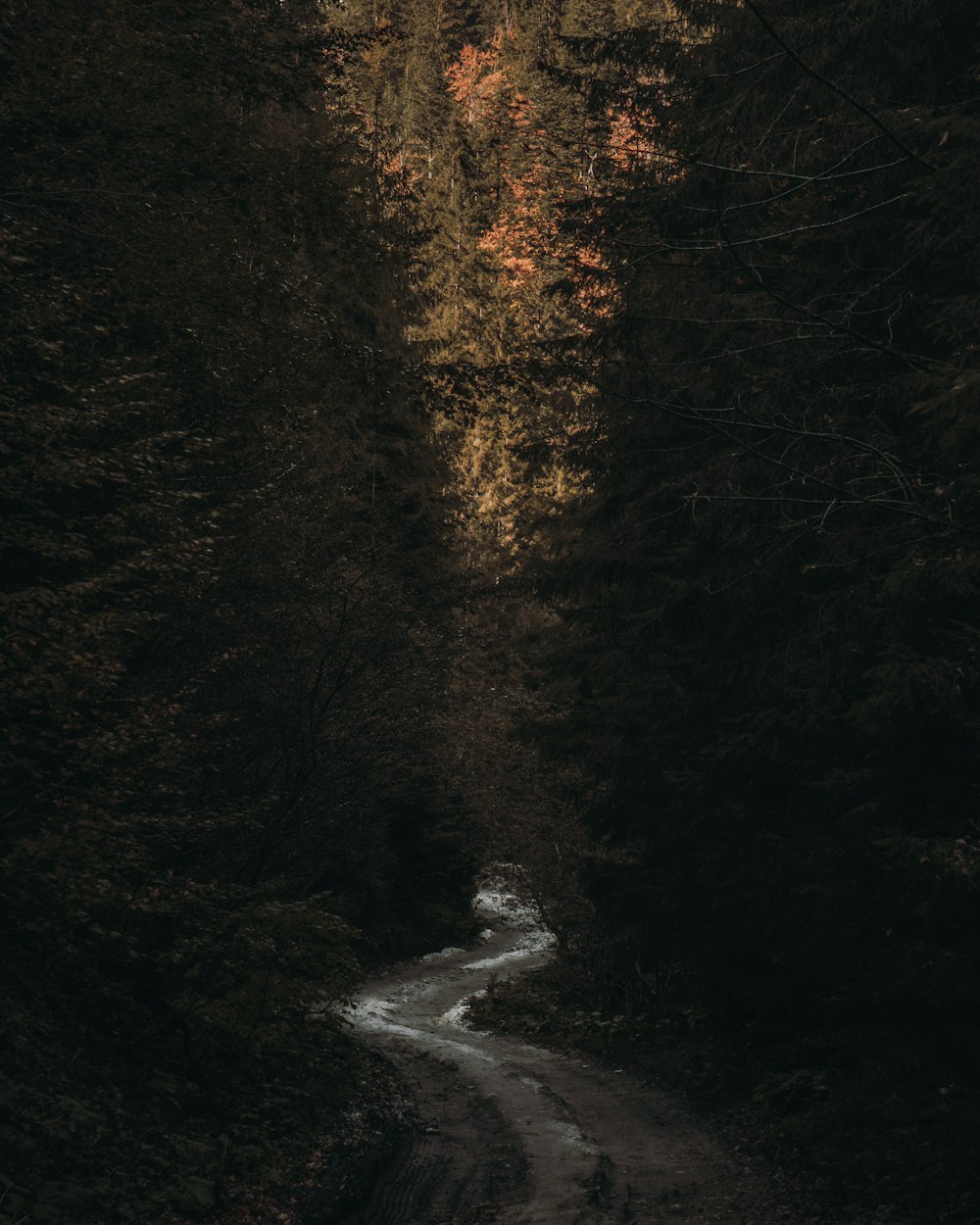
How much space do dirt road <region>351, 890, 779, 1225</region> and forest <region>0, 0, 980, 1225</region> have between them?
748mm

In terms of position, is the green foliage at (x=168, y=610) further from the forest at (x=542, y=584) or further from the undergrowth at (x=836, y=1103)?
the undergrowth at (x=836, y=1103)

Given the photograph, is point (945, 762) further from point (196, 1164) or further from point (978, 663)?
point (196, 1164)

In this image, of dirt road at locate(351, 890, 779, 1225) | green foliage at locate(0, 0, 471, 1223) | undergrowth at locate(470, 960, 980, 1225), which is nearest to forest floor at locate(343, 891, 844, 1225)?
dirt road at locate(351, 890, 779, 1225)

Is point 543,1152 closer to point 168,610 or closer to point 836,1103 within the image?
point 836,1103

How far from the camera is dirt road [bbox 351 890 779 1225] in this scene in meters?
8.76

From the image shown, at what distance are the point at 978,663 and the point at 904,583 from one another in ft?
2.71

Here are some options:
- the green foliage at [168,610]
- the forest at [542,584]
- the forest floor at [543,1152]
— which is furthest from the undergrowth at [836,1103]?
the green foliage at [168,610]

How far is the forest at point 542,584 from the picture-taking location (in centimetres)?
662

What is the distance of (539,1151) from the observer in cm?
1057

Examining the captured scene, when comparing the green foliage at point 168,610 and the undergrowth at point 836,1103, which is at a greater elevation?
the green foliage at point 168,610

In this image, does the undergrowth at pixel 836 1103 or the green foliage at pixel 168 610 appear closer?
the green foliage at pixel 168 610

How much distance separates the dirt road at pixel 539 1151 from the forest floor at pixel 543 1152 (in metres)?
0.01

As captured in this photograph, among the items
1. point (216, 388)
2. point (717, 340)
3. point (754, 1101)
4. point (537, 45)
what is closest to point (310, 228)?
point (216, 388)

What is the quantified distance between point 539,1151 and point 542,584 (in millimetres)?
6994
